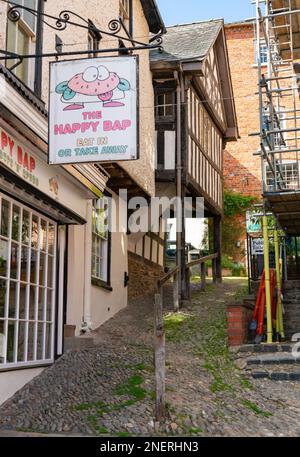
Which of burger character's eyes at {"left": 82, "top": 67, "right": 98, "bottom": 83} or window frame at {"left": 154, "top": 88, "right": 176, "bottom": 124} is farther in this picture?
window frame at {"left": 154, "top": 88, "right": 176, "bottom": 124}

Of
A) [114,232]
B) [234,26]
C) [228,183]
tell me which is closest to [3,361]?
[114,232]

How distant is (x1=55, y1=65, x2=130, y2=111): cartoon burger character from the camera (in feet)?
23.5

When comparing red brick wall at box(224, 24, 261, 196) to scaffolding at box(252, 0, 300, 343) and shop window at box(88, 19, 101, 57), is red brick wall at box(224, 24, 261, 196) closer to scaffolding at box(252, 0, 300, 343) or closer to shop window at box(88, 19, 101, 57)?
scaffolding at box(252, 0, 300, 343)

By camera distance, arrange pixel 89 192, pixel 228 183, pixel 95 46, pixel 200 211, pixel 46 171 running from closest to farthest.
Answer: pixel 46 171, pixel 89 192, pixel 95 46, pixel 200 211, pixel 228 183

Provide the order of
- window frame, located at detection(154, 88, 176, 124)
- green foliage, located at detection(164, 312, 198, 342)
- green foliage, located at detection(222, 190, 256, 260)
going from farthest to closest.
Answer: green foliage, located at detection(222, 190, 256, 260) → window frame, located at detection(154, 88, 176, 124) → green foliage, located at detection(164, 312, 198, 342)

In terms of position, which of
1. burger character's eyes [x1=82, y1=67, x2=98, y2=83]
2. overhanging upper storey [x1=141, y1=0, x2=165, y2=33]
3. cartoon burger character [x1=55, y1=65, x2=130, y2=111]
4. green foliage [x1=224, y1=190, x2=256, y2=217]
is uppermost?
overhanging upper storey [x1=141, y1=0, x2=165, y2=33]

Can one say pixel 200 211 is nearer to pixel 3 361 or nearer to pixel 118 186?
pixel 118 186

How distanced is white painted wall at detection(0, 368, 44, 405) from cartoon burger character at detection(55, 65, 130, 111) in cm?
337

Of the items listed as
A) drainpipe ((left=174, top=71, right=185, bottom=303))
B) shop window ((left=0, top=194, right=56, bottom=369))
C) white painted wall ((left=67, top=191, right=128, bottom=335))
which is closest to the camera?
Result: shop window ((left=0, top=194, right=56, bottom=369))

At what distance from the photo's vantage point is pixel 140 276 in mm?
16156

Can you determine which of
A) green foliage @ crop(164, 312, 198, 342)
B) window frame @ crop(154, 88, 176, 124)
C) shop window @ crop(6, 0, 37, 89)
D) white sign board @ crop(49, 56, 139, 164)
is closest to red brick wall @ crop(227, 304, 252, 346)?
green foliage @ crop(164, 312, 198, 342)

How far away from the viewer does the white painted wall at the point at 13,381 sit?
24.7 feet

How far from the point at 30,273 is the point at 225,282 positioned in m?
11.8

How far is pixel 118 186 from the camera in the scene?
1298 centimetres
